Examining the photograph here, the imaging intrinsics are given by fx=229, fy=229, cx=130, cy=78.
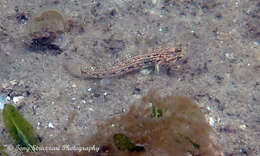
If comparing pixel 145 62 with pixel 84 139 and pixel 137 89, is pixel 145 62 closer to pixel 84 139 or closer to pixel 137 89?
pixel 137 89

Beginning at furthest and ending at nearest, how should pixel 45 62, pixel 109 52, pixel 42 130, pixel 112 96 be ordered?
pixel 109 52 → pixel 45 62 → pixel 112 96 → pixel 42 130

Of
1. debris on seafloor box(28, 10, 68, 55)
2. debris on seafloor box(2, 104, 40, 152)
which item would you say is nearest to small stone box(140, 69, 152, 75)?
debris on seafloor box(28, 10, 68, 55)

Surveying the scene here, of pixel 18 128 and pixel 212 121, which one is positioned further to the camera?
pixel 212 121

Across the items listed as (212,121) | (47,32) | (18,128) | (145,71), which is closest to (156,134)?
(212,121)

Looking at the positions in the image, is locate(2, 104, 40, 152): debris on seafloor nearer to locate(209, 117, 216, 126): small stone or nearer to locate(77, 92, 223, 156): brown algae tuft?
locate(77, 92, 223, 156): brown algae tuft

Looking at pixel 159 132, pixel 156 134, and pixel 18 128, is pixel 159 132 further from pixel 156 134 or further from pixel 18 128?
pixel 18 128

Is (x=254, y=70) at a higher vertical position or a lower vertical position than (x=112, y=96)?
higher

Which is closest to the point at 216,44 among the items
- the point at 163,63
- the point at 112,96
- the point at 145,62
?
the point at 163,63
